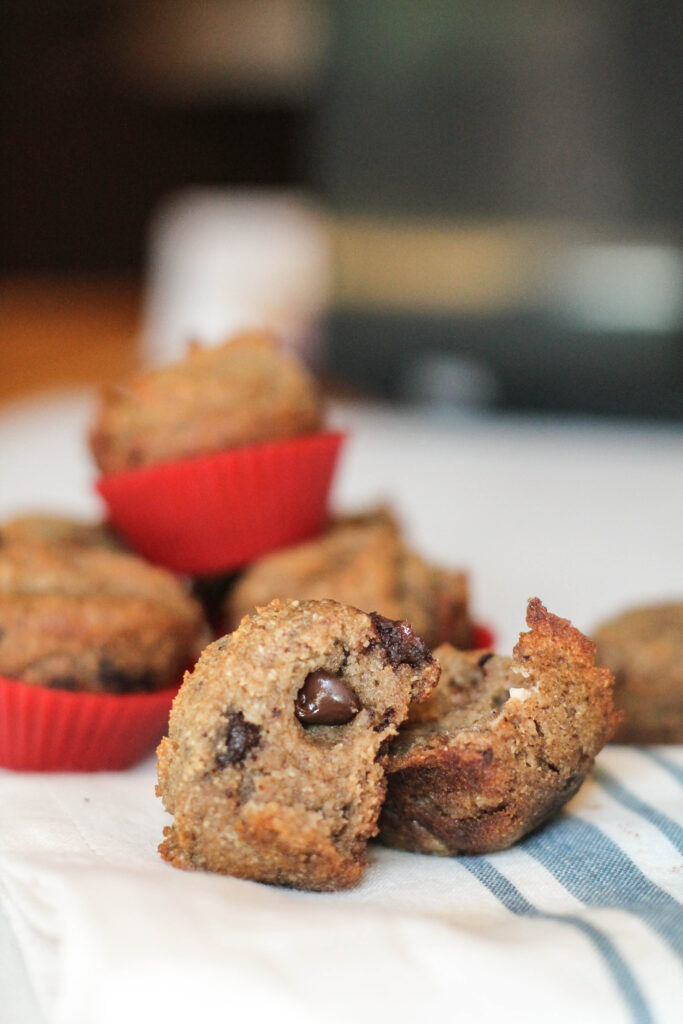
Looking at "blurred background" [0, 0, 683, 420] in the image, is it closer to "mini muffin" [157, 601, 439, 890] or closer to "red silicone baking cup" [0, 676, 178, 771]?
"red silicone baking cup" [0, 676, 178, 771]

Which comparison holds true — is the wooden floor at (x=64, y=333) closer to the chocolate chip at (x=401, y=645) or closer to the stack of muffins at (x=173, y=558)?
the stack of muffins at (x=173, y=558)

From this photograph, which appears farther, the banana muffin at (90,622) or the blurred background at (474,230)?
the blurred background at (474,230)

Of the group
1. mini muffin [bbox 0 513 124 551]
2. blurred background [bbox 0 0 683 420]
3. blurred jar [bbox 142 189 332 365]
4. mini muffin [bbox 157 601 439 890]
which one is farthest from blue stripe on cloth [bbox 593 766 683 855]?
blurred jar [bbox 142 189 332 365]

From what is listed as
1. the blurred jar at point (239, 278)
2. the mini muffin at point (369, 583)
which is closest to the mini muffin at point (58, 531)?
the mini muffin at point (369, 583)

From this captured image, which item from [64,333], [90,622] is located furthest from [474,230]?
[90,622]

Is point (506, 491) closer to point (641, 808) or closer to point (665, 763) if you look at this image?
point (665, 763)

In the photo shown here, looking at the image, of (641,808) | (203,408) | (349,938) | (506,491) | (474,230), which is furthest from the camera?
(474,230)

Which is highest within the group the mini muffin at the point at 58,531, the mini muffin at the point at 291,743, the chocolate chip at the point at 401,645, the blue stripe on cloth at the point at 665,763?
the chocolate chip at the point at 401,645
